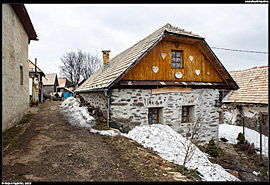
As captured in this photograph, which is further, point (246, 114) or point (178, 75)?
point (246, 114)

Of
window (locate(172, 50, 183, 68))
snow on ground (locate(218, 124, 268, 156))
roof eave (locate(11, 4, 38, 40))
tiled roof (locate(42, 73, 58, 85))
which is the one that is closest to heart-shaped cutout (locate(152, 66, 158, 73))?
window (locate(172, 50, 183, 68))

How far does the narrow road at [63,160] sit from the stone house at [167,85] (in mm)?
1884

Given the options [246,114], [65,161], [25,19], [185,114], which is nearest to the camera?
[65,161]

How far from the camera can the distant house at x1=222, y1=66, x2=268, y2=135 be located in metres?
10.2

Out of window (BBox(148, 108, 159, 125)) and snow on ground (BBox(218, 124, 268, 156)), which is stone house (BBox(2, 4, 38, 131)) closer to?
window (BBox(148, 108, 159, 125))

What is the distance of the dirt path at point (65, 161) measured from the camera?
10.3 feet

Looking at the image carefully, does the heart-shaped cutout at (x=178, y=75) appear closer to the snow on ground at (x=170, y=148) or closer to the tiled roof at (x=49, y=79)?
the snow on ground at (x=170, y=148)

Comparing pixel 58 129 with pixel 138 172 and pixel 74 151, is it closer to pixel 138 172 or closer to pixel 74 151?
pixel 74 151

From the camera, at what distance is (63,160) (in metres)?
3.80

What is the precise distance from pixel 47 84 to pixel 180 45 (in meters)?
26.9

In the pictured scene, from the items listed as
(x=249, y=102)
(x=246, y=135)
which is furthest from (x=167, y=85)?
(x=249, y=102)

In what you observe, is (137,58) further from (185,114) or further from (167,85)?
(185,114)

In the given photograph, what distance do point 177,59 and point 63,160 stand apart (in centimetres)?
650

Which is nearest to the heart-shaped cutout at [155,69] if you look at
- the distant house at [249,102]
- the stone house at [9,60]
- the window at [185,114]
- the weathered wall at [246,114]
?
the window at [185,114]
